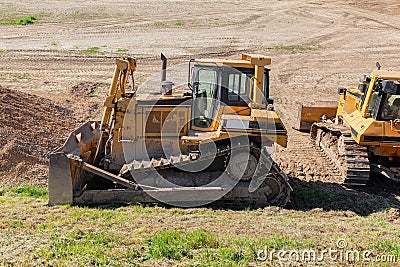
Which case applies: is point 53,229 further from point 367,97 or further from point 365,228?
point 367,97

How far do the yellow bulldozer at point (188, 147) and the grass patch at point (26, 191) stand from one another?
3.20ft

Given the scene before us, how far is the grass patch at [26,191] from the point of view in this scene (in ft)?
31.4

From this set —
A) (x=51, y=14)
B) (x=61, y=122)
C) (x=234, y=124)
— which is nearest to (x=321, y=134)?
(x=234, y=124)

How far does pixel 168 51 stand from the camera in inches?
1123

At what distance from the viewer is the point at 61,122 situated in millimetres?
14156

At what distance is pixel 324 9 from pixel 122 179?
141 feet

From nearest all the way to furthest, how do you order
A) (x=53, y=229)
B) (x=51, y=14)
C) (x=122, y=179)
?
(x=53, y=229) → (x=122, y=179) → (x=51, y=14)

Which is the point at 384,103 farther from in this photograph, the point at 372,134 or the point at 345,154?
the point at 345,154

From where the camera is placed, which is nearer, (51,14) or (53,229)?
(53,229)

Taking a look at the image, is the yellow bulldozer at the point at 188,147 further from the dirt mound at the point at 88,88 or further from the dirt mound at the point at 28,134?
the dirt mound at the point at 88,88

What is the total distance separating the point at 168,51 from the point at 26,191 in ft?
64.9

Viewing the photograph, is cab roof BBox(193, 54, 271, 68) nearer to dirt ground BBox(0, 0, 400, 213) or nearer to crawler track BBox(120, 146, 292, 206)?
crawler track BBox(120, 146, 292, 206)

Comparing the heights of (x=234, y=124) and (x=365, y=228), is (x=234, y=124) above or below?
above

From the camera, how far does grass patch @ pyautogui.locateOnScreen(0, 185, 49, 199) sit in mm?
9586
